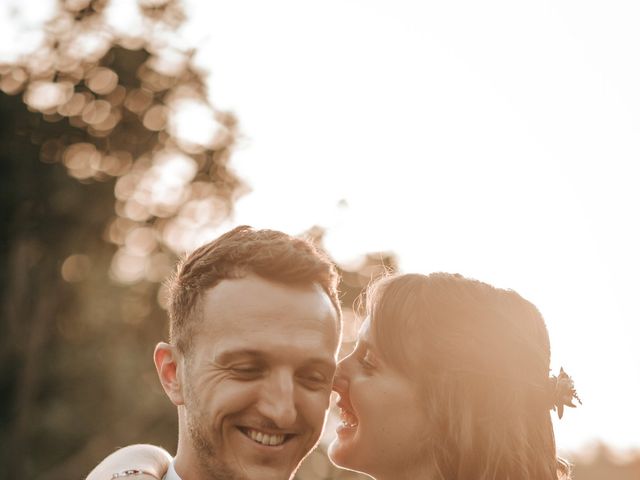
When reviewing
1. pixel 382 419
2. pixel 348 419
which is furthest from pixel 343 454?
pixel 382 419

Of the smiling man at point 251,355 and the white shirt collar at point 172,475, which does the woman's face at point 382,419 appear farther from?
the white shirt collar at point 172,475

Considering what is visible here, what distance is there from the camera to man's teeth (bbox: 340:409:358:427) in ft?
17.3

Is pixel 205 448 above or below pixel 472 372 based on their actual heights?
below

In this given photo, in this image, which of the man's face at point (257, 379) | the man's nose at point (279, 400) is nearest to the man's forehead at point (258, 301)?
the man's face at point (257, 379)

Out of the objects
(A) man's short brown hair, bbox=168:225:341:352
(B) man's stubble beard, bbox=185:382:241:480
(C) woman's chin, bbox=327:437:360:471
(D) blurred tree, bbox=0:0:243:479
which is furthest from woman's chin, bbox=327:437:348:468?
(D) blurred tree, bbox=0:0:243:479

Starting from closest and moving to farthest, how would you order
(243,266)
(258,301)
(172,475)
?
(258,301) < (243,266) < (172,475)

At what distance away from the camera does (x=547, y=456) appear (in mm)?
4996

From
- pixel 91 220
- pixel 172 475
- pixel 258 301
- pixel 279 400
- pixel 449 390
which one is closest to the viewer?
pixel 279 400

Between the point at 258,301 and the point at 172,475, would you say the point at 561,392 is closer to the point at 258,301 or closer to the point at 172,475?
the point at 258,301

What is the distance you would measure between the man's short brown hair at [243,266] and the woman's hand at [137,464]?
34.3 inches

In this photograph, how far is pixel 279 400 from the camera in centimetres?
436

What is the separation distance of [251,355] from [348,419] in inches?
45.2

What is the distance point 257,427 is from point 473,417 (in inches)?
48.1

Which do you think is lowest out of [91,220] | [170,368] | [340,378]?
[91,220]
